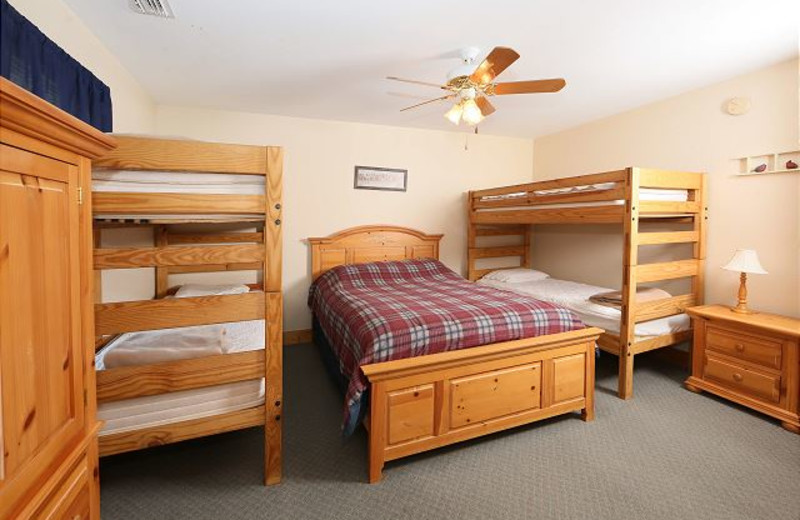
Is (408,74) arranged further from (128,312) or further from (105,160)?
(128,312)

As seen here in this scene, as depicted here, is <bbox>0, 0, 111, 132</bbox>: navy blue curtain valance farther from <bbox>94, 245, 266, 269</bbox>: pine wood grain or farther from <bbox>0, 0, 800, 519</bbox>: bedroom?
<bbox>94, 245, 266, 269</bbox>: pine wood grain

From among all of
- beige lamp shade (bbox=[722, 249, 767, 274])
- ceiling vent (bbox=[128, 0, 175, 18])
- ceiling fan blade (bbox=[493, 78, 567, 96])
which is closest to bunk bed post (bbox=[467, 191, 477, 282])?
ceiling fan blade (bbox=[493, 78, 567, 96])

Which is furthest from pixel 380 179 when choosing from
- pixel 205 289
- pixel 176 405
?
pixel 176 405

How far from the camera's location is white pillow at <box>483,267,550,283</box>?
4098mm

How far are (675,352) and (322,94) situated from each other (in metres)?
3.81

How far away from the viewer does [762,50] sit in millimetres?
2410

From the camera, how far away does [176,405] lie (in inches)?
63.0

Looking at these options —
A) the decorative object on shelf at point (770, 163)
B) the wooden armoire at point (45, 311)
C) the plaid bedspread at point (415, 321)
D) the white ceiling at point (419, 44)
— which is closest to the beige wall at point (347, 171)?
the white ceiling at point (419, 44)

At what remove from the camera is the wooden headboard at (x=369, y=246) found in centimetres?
389

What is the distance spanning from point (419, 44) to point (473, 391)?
208 cm

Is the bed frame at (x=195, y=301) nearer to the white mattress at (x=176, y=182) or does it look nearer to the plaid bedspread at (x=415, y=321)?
the white mattress at (x=176, y=182)

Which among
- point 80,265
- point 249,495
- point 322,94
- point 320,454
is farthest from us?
point 322,94

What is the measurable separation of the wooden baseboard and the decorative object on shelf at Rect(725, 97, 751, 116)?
162 inches

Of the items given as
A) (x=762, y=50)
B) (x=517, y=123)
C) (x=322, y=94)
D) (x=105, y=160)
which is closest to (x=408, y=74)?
(x=322, y=94)
